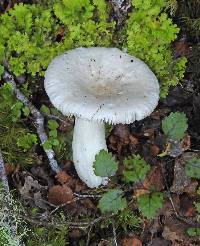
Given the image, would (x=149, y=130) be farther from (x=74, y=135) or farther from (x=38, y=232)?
(x=38, y=232)

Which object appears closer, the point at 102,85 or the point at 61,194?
the point at 102,85

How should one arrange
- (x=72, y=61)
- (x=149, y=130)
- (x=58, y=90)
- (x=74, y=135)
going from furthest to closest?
(x=149, y=130) → (x=74, y=135) → (x=72, y=61) → (x=58, y=90)

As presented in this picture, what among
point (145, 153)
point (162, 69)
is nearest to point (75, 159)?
point (145, 153)

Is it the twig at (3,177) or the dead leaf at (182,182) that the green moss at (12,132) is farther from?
the dead leaf at (182,182)

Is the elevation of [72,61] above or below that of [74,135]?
above

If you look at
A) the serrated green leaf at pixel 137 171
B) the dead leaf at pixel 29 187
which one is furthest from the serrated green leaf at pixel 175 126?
the dead leaf at pixel 29 187

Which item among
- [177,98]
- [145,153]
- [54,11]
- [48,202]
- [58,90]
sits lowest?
[48,202]

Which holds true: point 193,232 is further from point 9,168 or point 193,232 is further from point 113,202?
point 9,168

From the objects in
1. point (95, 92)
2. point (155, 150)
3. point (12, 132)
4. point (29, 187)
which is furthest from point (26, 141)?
point (155, 150)
